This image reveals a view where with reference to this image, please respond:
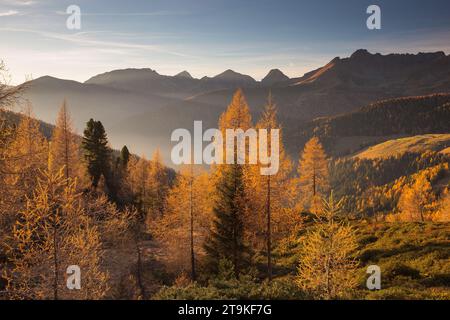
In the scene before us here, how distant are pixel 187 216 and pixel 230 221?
167 inches

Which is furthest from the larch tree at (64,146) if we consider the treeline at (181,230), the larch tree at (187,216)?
the larch tree at (187,216)

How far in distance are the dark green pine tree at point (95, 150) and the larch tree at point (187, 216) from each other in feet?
73.6

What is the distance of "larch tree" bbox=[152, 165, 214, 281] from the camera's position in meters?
27.8

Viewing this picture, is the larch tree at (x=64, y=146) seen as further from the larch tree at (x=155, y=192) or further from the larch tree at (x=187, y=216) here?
the larch tree at (x=187, y=216)

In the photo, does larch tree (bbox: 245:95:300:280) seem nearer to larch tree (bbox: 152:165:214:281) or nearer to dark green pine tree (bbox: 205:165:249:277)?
dark green pine tree (bbox: 205:165:249:277)

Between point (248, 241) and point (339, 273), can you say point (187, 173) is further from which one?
point (339, 273)

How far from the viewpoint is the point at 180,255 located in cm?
2955

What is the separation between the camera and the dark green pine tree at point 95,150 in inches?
1902

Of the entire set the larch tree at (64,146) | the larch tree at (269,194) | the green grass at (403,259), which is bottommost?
the green grass at (403,259)

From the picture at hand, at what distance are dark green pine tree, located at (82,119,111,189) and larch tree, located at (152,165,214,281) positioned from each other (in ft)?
73.6

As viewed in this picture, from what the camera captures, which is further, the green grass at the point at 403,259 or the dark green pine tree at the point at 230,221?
the dark green pine tree at the point at 230,221
